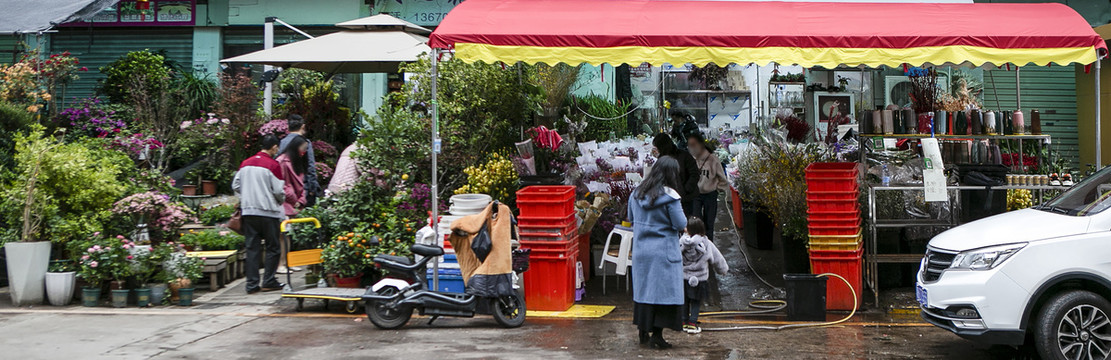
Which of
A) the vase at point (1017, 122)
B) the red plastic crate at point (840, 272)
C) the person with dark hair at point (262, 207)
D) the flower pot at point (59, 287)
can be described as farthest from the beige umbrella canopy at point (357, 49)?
the vase at point (1017, 122)

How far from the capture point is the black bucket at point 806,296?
888cm

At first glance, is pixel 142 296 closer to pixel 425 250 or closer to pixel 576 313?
pixel 425 250

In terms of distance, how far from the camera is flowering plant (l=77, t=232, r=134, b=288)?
9586 millimetres

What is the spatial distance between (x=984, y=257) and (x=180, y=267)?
793 centimetres

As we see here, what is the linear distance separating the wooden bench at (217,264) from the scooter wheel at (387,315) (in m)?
2.95

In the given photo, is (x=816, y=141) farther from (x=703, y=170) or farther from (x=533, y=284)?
(x=533, y=284)

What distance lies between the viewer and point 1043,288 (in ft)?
21.9

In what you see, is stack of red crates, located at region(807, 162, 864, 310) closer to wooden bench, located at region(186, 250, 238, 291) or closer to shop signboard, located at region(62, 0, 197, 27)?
wooden bench, located at region(186, 250, 238, 291)

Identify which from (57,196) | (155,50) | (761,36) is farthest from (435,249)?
(155,50)

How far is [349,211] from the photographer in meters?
10.3

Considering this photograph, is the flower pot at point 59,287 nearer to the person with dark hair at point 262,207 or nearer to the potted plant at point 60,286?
the potted plant at point 60,286

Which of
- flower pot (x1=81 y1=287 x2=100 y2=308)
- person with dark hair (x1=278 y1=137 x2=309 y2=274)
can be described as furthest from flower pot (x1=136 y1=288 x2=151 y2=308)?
person with dark hair (x1=278 y1=137 x2=309 y2=274)

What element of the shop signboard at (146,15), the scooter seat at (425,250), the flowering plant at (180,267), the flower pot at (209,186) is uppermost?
the shop signboard at (146,15)

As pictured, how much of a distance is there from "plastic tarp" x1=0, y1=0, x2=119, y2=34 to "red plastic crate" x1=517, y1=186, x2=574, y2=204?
334 inches
